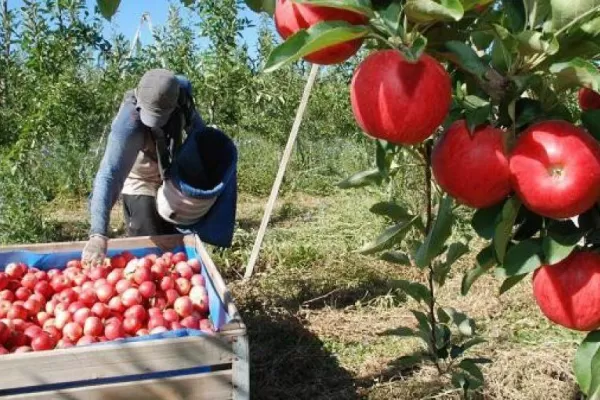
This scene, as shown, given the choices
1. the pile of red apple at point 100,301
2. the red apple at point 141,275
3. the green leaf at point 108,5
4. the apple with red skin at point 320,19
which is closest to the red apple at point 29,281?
the pile of red apple at point 100,301

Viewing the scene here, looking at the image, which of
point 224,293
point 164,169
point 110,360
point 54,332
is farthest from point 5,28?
point 110,360

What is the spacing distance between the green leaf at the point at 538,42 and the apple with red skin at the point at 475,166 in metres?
0.10

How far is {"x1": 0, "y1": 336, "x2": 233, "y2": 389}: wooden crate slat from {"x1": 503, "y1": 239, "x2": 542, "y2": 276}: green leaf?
3.73 feet

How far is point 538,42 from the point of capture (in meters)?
0.71

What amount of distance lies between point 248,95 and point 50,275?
3761 millimetres

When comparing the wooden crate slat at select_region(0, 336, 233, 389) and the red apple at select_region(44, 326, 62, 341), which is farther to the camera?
the red apple at select_region(44, 326, 62, 341)

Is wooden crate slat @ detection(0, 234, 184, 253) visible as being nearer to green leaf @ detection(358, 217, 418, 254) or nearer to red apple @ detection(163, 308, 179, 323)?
red apple @ detection(163, 308, 179, 323)

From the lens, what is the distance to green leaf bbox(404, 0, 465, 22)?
0.63m

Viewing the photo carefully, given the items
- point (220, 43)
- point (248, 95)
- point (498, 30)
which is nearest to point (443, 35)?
point (498, 30)

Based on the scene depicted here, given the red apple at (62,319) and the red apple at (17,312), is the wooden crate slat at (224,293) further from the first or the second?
the red apple at (17,312)

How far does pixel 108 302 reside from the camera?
7.97 feet

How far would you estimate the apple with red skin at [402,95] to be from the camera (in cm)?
67

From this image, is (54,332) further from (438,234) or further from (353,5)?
(353,5)

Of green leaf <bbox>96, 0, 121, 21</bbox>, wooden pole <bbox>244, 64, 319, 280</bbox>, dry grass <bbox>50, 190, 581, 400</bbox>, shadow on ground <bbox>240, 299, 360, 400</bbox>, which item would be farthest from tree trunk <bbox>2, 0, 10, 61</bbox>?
green leaf <bbox>96, 0, 121, 21</bbox>
